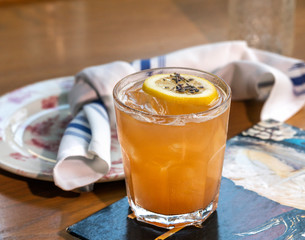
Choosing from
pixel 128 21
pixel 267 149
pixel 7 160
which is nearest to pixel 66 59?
pixel 128 21

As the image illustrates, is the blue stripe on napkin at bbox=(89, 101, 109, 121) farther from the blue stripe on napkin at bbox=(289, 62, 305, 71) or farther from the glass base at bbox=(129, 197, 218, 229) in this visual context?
the blue stripe on napkin at bbox=(289, 62, 305, 71)

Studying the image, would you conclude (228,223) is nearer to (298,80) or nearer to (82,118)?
(82,118)

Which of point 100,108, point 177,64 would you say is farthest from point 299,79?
point 100,108

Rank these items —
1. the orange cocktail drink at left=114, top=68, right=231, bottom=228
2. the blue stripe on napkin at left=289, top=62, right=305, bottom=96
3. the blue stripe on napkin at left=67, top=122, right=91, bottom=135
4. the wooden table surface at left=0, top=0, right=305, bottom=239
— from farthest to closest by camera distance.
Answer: the blue stripe on napkin at left=289, top=62, right=305, bottom=96 → the blue stripe on napkin at left=67, top=122, right=91, bottom=135 → the wooden table surface at left=0, top=0, right=305, bottom=239 → the orange cocktail drink at left=114, top=68, right=231, bottom=228

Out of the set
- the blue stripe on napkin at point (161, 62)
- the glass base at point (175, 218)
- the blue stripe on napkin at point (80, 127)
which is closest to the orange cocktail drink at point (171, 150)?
the glass base at point (175, 218)

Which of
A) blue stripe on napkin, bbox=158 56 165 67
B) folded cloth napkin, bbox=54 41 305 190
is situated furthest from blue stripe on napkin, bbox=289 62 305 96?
blue stripe on napkin, bbox=158 56 165 67

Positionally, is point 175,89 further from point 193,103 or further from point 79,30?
point 79,30

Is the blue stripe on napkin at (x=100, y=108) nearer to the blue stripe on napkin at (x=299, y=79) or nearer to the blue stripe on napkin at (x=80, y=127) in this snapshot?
the blue stripe on napkin at (x=80, y=127)
